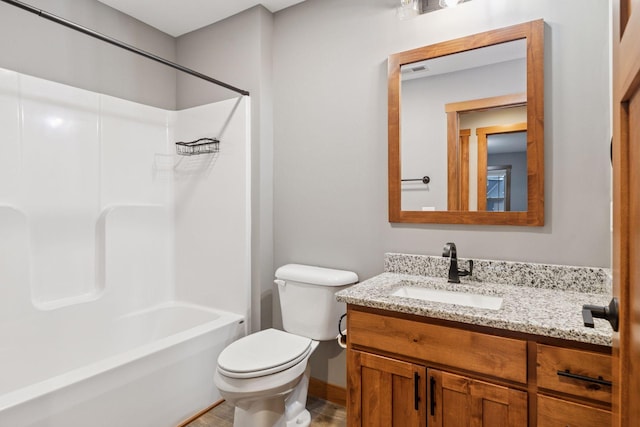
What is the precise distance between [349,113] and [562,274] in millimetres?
1359

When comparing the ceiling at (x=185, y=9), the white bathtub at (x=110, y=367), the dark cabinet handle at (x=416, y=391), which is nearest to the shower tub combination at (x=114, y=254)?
the white bathtub at (x=110, y=367)

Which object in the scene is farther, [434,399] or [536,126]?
[536,126]

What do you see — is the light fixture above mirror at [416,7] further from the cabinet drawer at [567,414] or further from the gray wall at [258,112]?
the cabinet drawer at [567,414]

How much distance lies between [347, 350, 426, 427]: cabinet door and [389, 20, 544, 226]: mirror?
2.58ft

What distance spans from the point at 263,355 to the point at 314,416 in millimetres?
649

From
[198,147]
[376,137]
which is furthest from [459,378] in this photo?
[198,147]

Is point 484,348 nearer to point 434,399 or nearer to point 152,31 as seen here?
point 434,399

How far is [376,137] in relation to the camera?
6.75 ft

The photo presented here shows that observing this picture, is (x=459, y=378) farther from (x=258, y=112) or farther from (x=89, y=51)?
(x=89, y=51)

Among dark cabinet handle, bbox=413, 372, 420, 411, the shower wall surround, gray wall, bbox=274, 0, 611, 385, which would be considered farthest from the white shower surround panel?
dark cabinet handle, bbox=413, 372, 420, 411

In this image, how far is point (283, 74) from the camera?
2.42 metres

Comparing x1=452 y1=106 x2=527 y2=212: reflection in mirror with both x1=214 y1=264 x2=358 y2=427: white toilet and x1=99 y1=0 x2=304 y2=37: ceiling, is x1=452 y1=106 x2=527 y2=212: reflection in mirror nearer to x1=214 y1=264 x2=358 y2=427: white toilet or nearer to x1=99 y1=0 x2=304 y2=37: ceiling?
x1=214 y1=264 x2=358 y2=427: white toilet

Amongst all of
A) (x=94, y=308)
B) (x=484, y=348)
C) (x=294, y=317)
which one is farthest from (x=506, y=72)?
(x=94, y=308)

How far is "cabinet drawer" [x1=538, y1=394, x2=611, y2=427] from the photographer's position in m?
A: 1.07
